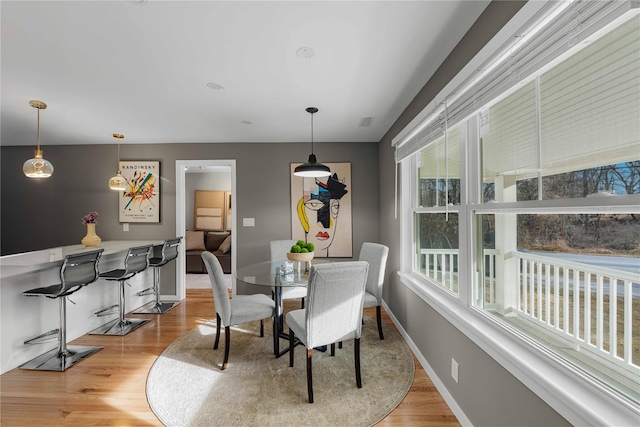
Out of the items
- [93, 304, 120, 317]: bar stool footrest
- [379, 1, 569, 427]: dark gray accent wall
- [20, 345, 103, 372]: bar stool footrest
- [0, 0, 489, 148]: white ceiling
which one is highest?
[0, 0, 489, 148]: white ceiling

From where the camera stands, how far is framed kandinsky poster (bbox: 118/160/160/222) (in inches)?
169

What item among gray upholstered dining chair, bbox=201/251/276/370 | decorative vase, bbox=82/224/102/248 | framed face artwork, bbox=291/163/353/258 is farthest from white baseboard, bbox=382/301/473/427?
decorative vase, bbox=82/224/102/248

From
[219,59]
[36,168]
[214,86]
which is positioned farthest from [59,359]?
[219,59]

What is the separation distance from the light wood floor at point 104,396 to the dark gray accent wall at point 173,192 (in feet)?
6.29

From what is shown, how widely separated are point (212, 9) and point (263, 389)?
247 cm

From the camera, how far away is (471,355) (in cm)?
163

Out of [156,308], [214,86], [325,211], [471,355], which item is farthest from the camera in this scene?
[325,211]

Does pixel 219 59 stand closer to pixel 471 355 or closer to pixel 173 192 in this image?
pixel 471 355

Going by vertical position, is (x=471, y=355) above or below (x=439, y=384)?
above

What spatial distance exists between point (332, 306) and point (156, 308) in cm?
301

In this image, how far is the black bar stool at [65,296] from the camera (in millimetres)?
2383

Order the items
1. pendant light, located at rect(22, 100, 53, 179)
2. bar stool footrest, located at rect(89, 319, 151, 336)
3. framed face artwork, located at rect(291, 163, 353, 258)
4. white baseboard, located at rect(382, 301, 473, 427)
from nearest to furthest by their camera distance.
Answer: white baseboard, located at rect(382, 301, 473, 427) < pendant light, located at rect(22, 100, 53, 179) < bar stool footrest, located at rect(89, 319, 151, 336) < framed face artwork, located at rect(291, 163, 353, 258)

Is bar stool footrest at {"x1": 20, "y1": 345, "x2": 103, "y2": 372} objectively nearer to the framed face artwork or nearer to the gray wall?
the gray wall

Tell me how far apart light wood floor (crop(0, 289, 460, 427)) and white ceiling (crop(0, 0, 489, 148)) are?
2377 mm
